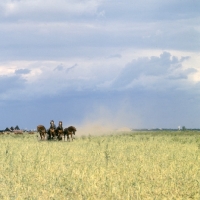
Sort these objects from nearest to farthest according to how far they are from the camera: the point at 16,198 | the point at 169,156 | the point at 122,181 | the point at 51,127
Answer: the point at 16,198
the point at 122,181
the point at 169,156
the point at 51,127

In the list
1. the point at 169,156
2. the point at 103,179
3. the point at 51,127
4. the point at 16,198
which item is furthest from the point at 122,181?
the point at 51,127

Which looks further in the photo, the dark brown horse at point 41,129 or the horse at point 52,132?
the dark brown horse at point 41,129

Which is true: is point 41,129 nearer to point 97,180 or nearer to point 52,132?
point 52,132

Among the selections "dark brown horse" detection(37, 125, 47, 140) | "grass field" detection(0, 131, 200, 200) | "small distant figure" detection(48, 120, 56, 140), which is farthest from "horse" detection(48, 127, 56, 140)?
"grass field" detection(0, 131, 200, 200)

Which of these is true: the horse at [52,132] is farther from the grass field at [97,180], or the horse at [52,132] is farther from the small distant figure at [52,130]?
the grass field at [97,180]

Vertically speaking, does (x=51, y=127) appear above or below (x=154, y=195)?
above

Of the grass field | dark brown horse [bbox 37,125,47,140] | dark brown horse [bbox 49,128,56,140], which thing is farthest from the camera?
dark brown horse [bbox 37,125,47,140]

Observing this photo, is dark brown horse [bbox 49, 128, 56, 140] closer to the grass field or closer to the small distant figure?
the small distant figure

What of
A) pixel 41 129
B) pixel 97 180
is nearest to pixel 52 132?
pixel 41 129

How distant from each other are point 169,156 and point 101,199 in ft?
31.9

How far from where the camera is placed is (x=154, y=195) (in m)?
10.3

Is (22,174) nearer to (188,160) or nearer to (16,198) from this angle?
(16,198)

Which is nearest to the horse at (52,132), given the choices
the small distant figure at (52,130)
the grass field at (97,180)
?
the small distant figure at (52,130)

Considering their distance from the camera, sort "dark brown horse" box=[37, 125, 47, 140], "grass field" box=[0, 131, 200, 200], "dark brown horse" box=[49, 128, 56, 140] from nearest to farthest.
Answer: "grass field" box=[0, 131, 200, 200] → "dark brown horse" box=[49, 128, 56, 140] → "dark brown horse" box=[37, 125, 47, 140]
